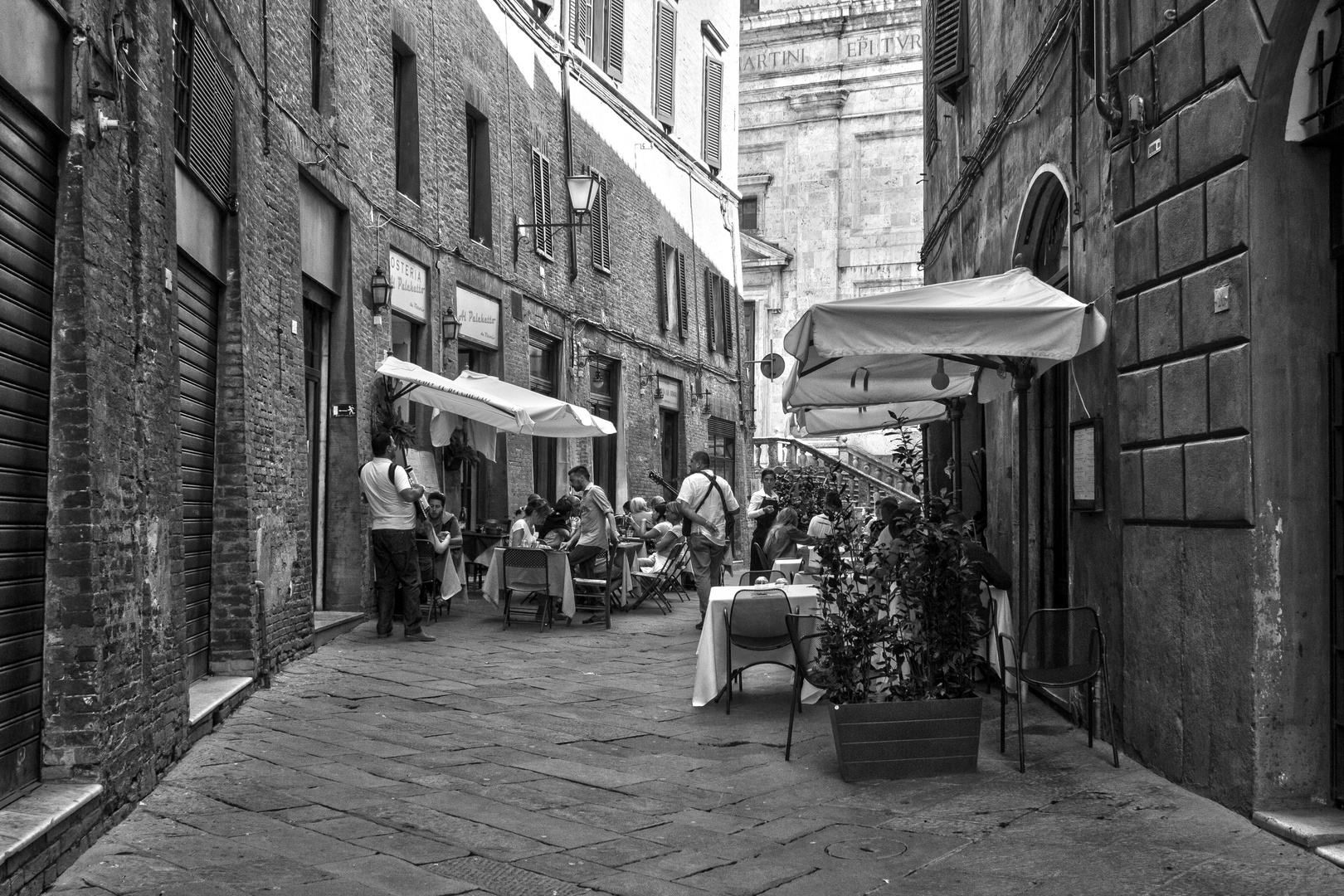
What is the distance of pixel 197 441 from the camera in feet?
24.6

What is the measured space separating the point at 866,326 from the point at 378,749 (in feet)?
9.89

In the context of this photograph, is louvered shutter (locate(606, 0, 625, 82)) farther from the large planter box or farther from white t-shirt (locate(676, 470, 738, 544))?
the large planter box

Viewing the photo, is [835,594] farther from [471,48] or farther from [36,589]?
[471,48]

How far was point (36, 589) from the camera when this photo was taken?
4703 millimetres

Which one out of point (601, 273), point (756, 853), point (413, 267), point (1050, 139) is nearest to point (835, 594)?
point (756, 853)

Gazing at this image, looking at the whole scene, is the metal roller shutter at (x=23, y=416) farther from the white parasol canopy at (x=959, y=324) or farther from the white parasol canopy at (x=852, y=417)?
the white parasol canopy at (x=852, y=417)

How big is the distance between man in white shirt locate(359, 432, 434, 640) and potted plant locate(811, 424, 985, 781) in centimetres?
502

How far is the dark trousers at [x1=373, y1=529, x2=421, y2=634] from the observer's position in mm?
10523

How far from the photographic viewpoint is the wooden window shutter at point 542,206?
16859mm

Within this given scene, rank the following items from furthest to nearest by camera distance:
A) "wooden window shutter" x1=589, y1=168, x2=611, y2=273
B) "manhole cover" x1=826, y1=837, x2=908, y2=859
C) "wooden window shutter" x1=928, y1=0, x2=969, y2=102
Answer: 1. "wooden window shutter" x1=589, y1=168, x2=611, y2=273
2. "wooden window shutter" x1=928, y1=0, x2=969, y2=102
3. "manhole cover" x1=826, y1=837, x2=908, y2=859

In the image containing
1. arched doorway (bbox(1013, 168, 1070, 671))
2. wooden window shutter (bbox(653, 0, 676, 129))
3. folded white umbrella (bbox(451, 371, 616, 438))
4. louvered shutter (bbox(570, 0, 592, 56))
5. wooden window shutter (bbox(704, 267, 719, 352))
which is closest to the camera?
arched doorway (bbox(1013, 168, 1070, 671))

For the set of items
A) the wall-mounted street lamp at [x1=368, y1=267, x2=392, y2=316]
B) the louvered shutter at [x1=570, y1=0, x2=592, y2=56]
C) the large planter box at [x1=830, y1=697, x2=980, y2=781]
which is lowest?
the large planter box at [x1=830, y1=697, x2=980, y2=781]

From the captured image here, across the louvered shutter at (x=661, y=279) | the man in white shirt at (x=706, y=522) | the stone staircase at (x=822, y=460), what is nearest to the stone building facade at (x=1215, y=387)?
the man in white shirt at (x=706, y=522)

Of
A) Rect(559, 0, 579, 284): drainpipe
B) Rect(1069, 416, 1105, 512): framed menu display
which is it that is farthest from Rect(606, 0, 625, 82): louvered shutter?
Rect(1069, 416, 1105, 512): framed menu display
